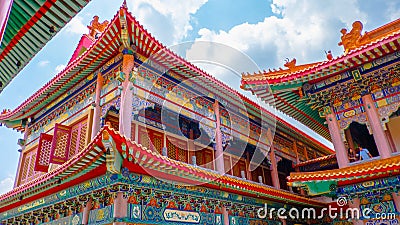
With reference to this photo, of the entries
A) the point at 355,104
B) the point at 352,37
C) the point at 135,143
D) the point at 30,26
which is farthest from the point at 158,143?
the point at 352,37

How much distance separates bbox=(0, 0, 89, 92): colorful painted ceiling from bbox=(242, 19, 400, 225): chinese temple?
6.52 metres

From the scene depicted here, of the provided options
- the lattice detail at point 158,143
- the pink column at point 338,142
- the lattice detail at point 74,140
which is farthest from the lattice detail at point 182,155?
the pink column at point 338,142

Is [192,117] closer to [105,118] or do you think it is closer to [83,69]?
[105,118]

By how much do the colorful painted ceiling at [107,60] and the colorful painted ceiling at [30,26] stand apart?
9.31ft

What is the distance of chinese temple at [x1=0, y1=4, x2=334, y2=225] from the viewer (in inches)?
249

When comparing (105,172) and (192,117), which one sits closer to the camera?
(105,172)

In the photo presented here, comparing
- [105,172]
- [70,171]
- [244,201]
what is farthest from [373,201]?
[70,171]

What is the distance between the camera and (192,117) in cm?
945

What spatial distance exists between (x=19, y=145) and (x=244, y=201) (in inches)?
354

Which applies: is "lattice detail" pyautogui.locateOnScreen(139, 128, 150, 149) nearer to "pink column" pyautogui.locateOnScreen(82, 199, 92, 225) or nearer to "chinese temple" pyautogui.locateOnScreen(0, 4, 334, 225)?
"chinese temple" pyautogui.locateOnScreen(0, 4, 334, 225)

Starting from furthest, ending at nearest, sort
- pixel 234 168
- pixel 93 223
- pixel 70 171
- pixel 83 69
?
pixel 234 168 → pixel 83 69 → pixel 93 223 → pixel 70 171

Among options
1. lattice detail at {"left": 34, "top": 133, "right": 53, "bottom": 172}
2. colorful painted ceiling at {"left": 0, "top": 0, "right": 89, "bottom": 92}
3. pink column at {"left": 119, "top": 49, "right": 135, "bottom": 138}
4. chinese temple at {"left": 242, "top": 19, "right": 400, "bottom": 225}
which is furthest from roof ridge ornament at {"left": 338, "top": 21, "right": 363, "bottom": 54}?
lattice detail at {"left": 34, "top": 133, "right": 53, "bottom": 172}

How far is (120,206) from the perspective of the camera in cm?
620

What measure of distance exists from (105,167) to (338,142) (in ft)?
21.9
